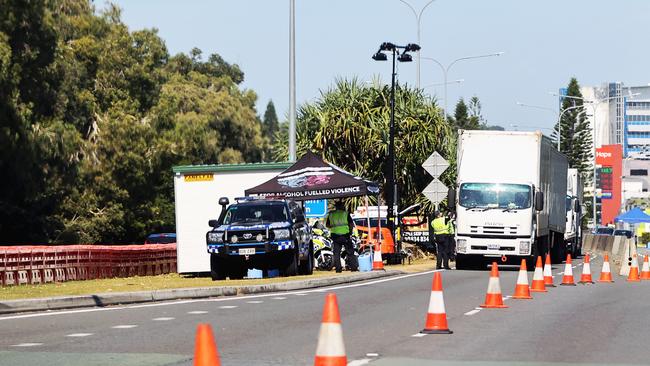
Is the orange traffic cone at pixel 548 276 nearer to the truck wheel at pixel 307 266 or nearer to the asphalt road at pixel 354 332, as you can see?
the asphalt road at pixel 354 332

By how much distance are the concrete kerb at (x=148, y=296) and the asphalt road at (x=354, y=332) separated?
0.69 m

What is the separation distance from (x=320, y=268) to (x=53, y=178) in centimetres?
1730

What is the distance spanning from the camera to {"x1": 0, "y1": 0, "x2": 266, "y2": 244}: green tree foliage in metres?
45.3

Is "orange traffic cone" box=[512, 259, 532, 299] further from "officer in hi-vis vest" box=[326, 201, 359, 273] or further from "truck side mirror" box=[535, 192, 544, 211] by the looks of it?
"truck side mirror" box=[535, 192, 544, 211]

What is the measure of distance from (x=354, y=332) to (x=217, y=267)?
46.0 feet

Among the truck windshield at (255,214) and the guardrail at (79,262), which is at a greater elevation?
the truck windshield at (255,214)

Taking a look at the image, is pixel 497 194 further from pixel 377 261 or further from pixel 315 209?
pixel 315 209

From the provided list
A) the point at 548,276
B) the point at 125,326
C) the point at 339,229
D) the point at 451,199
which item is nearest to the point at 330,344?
the point at 125,326

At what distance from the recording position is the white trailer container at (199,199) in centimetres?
3212

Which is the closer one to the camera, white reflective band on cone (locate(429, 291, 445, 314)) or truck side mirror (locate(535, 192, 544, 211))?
white reflective band on cone (locate(429, 291, 445, 314))

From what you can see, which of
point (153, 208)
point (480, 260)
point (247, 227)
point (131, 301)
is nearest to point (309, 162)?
point (247, 227)

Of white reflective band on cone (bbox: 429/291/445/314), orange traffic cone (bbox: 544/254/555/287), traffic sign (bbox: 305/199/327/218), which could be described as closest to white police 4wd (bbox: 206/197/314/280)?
orange traffic cone (bbox: 544/254/555/287)

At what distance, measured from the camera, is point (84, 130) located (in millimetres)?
61344

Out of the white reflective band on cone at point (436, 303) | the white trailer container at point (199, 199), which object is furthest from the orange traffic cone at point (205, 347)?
the white trailer container at point (199, 199)
